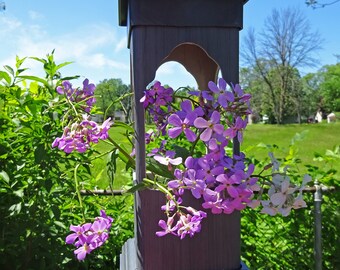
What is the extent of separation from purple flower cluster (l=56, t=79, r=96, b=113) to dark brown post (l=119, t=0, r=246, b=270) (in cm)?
24

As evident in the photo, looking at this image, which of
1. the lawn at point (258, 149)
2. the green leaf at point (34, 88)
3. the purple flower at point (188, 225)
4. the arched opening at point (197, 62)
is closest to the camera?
the purple flower at point (188, 225)

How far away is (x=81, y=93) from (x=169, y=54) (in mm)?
341

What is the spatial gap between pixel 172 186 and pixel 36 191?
0.88 m

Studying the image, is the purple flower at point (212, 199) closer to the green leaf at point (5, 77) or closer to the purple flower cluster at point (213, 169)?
the purple flower cluster at point (213, 169)

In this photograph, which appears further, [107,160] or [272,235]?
[272,235]

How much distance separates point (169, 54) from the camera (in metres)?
1.14

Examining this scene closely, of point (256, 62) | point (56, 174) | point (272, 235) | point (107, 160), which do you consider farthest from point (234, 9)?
point (256, 62)

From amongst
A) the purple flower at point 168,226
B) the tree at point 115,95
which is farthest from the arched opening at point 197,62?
the purple flower at point 168,226

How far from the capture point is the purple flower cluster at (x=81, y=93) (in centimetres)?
130

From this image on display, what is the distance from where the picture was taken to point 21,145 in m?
1.70

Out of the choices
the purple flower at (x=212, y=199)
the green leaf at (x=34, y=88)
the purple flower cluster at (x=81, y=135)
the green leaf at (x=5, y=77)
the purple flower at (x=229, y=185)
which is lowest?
the purple flower at (x=212, y=199)

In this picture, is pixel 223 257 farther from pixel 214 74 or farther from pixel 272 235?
pixel 272 235

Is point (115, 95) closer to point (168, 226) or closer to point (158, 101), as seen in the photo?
point (158, 101)

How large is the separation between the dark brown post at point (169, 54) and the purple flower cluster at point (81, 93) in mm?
245
